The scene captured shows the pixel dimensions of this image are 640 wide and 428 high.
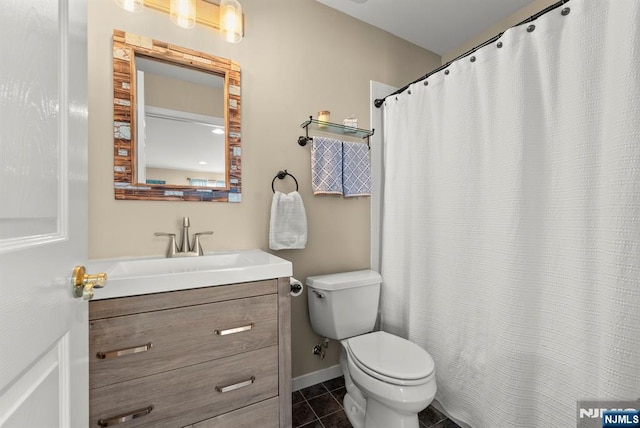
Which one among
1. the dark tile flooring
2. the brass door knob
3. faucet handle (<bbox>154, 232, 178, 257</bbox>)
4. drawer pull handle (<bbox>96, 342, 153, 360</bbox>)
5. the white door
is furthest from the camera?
the dark tile flooring

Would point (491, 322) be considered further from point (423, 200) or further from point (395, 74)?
point (395, 74)

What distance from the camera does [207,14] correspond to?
1453 mm

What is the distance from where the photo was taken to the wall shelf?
1.73 meters

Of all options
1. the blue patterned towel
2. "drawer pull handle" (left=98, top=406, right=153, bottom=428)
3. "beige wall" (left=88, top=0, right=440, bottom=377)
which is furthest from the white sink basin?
the blue patterned towel

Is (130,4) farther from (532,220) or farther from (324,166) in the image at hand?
(532,220)

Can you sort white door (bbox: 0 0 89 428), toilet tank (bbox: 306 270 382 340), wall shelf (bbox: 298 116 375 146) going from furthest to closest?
1. wall shelf (bbox: 298 116 375 146)
2. toilet tank (bbox: 306 270 382 340)
3. white door (bbox: 0 0 89 428)

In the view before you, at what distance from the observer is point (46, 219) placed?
46cm

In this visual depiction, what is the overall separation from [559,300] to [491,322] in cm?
31

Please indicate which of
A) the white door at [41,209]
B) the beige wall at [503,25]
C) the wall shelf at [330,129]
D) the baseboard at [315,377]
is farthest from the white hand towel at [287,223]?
the beige wall at [503,25]

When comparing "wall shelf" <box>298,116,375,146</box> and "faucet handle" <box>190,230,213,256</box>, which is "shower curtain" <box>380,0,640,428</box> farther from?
"faucet handle" <box>190,230,213,256</box>

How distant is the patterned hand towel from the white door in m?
1.23

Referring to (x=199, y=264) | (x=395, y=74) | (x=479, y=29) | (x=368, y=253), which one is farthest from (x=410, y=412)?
(x=479, y=29)

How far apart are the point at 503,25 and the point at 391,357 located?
7.72 ft

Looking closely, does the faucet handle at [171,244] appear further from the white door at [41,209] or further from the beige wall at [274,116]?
the white door at [41,209]
